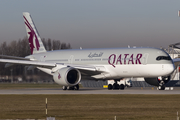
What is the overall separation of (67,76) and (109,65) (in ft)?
16.2

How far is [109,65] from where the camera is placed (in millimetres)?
42562

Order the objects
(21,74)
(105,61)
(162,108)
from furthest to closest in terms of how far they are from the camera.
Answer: (21,74) < (105,61) < (162,108)

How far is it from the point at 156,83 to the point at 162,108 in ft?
69.4

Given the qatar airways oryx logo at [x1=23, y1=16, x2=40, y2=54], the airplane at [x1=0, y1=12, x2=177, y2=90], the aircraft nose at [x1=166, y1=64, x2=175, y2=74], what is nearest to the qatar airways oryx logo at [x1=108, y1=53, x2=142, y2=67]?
the airplane at [x1=0, y1=12, x2=177, y2=90]

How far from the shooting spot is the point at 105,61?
43094 mm

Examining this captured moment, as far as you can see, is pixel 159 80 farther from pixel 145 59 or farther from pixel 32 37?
pixel 32 37

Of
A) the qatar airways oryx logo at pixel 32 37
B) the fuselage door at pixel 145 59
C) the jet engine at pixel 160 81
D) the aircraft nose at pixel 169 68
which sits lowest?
the jet engine at pixel 160 81

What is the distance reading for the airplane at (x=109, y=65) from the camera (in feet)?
130

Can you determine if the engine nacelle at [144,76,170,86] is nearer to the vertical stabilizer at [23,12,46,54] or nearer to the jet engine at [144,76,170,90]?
the jet engine at [144,76,170,90]

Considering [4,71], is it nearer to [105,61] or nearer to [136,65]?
[105,61]

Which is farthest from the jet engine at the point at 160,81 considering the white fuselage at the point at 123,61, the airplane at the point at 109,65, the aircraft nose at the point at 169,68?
the aircraft nose at the point at 169,68

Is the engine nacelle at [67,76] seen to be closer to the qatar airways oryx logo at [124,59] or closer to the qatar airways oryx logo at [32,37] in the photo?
the qatar airways oryx logo at [124,59]

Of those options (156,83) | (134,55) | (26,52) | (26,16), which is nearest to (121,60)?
(134,55)

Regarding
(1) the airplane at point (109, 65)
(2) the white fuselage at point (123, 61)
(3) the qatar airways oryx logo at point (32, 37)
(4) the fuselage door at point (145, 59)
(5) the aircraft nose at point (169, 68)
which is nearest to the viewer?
(5) the aircraft nose at point (169, 68)
